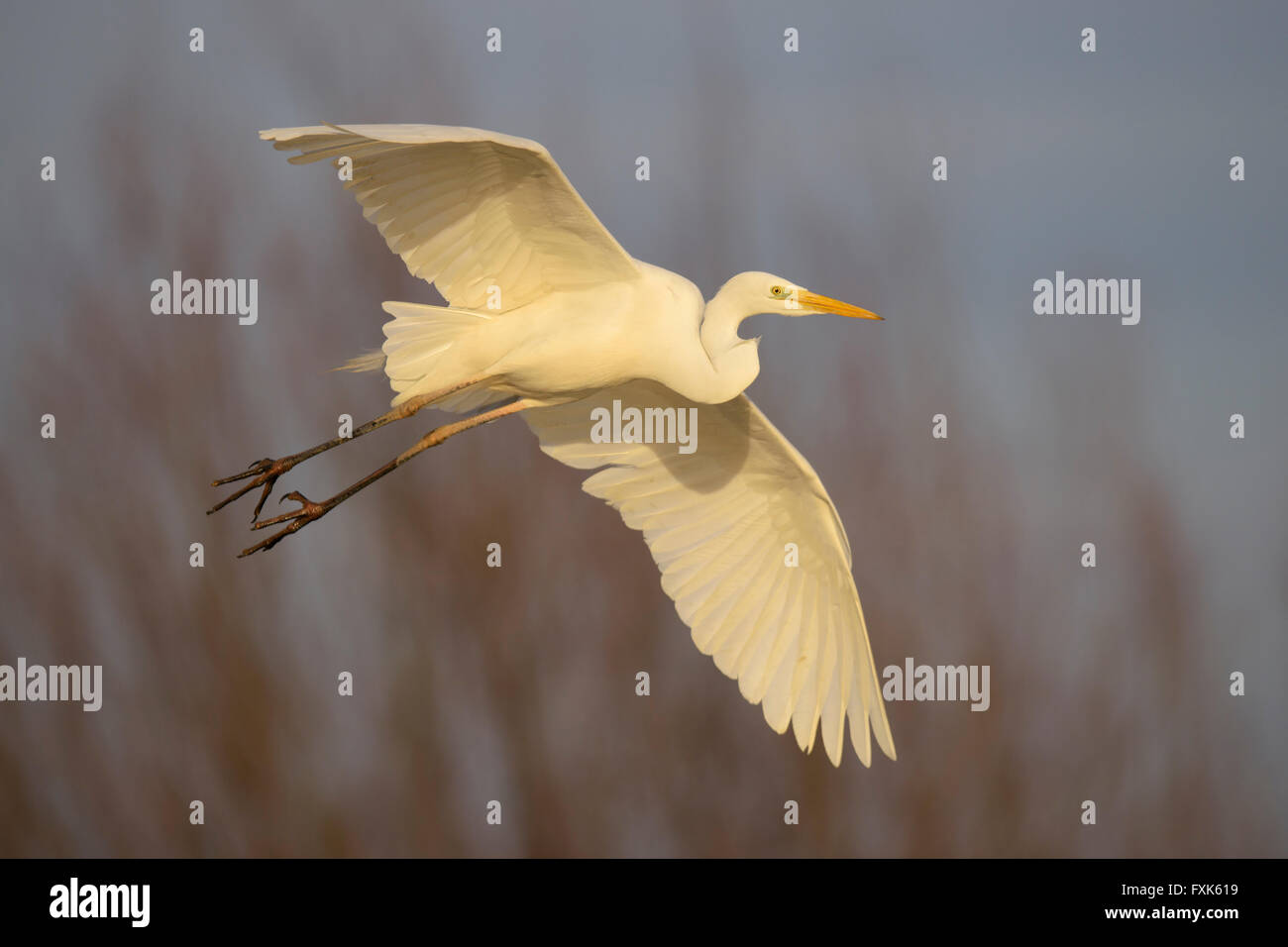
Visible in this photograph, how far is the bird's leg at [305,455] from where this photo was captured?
5094mm

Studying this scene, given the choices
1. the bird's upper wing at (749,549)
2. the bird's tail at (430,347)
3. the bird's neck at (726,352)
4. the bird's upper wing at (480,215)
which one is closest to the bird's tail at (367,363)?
the bird's tail at (430,347)

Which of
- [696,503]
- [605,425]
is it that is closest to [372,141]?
[605,425]

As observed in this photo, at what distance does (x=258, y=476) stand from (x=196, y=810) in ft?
18.2

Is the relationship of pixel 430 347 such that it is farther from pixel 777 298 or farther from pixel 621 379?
A: pixel 777 298

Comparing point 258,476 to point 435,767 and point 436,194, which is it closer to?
point 436,194

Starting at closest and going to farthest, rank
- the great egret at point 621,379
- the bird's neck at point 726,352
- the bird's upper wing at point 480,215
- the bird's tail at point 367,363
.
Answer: the bird's upper wing at point 480,215 → the great egret at point 621,379 → the bird's neck at point 726,352 → the bird's tail at point 367,363

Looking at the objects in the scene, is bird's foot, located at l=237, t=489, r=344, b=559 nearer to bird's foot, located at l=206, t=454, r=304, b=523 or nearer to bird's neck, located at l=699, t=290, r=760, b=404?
bird's foot, located at l=206, t=454, r=304, b=523

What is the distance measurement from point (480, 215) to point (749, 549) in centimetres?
201

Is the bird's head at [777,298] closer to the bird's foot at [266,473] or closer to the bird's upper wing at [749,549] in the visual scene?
the bird's upper wing at [749,549]

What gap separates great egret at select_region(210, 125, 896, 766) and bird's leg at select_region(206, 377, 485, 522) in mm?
10

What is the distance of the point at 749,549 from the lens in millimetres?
6051

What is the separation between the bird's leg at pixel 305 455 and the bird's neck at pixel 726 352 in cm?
86

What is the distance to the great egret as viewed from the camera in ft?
15.7

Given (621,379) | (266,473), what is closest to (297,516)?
(266,473)
